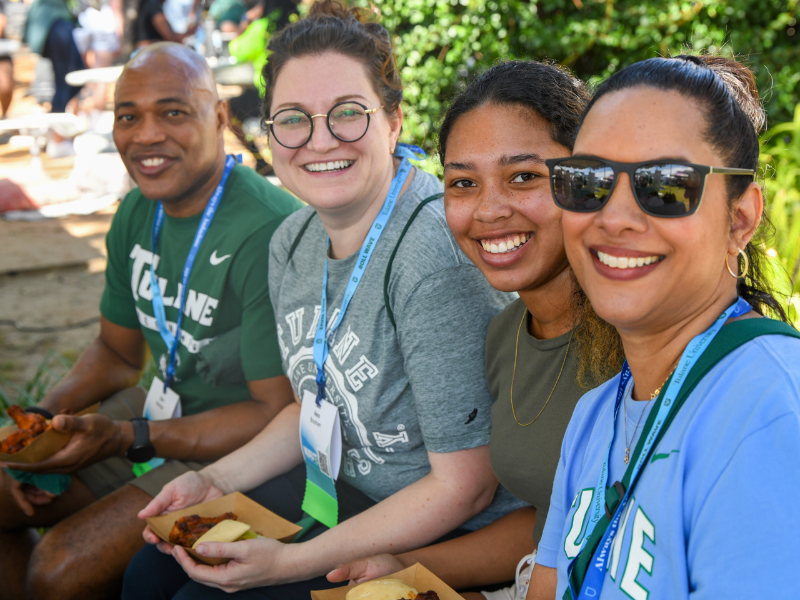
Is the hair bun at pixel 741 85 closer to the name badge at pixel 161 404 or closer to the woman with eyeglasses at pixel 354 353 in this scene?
the woman with eyeglasses at pixel 354 353

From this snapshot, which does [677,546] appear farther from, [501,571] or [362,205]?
[362,205]

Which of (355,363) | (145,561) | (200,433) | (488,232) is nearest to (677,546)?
(488,232)

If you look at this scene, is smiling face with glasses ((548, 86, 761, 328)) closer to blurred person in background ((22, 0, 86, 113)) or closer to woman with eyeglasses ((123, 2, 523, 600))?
woman with eyeglasses ((123, 2, 523, 600))

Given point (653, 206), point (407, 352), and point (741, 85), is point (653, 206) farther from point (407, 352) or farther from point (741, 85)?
point (407, 352)

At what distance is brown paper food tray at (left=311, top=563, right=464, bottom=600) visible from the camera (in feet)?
5.15

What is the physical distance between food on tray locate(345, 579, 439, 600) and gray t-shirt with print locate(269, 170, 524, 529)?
39cm

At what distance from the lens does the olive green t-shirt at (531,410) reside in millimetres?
1593

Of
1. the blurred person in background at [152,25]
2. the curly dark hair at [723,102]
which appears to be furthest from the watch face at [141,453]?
the blurred person in background at [152,25]

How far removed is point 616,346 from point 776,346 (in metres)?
0.46

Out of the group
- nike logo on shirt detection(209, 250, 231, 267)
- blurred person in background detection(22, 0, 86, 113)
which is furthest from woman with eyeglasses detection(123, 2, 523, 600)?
blurred person in background detection(22, 0, 86, 113)

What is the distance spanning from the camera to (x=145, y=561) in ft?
6.71

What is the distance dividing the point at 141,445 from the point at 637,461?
1.89 m

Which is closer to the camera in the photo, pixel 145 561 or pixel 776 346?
pixel 776 346

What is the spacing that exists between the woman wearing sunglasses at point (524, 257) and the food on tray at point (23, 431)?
53.0 inches
